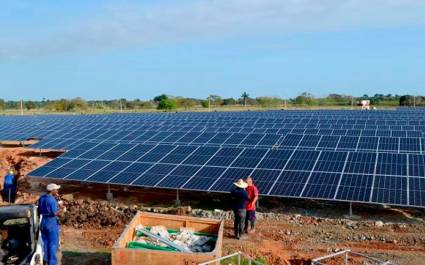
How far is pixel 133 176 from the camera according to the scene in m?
19.4

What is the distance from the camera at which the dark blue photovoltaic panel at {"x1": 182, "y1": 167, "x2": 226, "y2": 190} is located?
17.7 metres

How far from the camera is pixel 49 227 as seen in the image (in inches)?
396

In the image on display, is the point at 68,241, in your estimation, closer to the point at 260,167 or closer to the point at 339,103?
the point at 260,167

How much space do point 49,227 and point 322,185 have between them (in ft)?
32.7

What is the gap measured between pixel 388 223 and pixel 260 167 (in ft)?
17.1

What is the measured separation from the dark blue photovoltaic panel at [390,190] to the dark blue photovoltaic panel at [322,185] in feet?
4.49

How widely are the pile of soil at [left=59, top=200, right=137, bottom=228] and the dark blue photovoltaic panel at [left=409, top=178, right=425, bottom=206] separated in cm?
949

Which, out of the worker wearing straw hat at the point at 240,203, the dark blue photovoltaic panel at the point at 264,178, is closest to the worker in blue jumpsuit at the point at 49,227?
the worker wearing straw hat at the point at 240,203

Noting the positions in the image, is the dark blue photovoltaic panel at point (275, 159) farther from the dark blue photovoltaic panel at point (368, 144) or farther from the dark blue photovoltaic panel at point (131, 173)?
the dark blue photovoltaic panel at point (131, 173)

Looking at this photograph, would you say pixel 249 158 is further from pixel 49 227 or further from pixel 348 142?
pixel 49 227

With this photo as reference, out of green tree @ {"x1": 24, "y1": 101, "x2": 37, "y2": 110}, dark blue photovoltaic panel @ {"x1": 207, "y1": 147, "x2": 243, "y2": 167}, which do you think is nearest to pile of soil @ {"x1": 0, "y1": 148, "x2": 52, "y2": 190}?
dark blue photovoltaic panel @ {"x1": 207, "y1": 147, "x2": 243, "y2": 167}

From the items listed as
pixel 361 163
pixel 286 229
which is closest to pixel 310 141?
pixel 361 163

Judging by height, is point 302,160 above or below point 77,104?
below

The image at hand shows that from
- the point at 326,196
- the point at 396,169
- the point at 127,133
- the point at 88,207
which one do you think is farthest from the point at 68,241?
the point at 127,133
